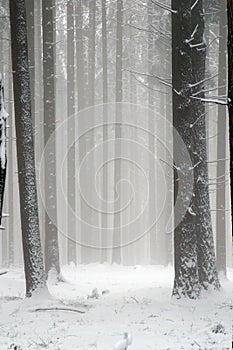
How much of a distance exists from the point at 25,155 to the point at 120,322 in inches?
201

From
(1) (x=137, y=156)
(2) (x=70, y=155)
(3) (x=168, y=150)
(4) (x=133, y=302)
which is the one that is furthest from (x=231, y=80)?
(1) (x=137, y=156)

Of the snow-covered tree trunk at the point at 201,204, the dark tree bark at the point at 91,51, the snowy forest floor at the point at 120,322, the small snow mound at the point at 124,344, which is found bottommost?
the snowy forest floor at the point at 120,322

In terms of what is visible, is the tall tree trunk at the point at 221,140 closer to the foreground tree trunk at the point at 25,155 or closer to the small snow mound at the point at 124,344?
the foreground tree trunk at the point at 25,155

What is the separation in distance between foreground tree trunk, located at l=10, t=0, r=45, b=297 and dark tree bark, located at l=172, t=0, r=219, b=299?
3.60 m

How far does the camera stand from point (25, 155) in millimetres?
13016

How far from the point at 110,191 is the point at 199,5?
2697cm

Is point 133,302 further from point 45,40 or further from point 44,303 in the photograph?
point 45,40

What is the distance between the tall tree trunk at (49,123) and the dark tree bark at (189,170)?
5.45 m

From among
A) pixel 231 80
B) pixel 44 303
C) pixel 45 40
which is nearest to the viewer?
pixel 231 80

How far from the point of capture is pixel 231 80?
5.88m

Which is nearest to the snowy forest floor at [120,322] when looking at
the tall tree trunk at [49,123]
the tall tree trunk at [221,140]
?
the tall tree trunk at [49,123]

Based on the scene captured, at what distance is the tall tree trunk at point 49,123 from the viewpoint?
1681 cm

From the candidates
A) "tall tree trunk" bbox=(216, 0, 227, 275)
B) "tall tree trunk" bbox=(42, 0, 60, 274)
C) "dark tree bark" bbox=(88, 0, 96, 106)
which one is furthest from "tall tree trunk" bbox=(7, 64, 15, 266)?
"tall tree trunk" bbox=(216, 0, 227, 275)

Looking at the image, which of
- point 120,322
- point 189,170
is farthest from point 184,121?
point 120,322
